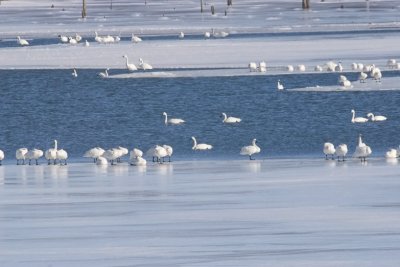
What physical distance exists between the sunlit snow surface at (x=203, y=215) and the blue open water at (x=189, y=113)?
3424 mm

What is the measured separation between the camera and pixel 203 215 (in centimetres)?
1244

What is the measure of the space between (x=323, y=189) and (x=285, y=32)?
3541cm

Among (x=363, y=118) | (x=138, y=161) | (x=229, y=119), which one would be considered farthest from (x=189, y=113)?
(x=138, y=161)

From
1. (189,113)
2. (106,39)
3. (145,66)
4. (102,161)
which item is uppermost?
(106,39)

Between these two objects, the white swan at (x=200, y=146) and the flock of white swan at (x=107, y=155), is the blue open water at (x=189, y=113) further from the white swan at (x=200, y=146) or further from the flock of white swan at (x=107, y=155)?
the flock of white swan at (x=107, y=155)

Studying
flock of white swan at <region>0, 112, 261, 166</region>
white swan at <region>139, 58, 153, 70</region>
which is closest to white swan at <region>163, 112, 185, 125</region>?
flock of white swan at <region>0, 112, 261, 166</region>

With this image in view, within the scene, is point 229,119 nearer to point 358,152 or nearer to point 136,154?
point 136,154

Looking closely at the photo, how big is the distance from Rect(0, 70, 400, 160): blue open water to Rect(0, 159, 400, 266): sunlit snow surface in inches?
135

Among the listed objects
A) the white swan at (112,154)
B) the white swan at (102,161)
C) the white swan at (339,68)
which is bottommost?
the white swan at (102,161)

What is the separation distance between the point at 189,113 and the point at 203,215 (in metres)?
13.1

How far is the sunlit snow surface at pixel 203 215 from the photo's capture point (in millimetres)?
10172

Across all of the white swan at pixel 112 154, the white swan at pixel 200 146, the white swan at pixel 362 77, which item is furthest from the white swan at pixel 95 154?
the white swan at pixel 362 77

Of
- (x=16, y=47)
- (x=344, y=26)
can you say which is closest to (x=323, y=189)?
(x=16, y=47)

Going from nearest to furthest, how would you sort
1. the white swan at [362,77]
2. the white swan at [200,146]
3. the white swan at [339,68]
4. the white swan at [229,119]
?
the white swan at [200,146]
the white swan at [229,119]
the white swan at [362,77]
the white swan at [339,68]
